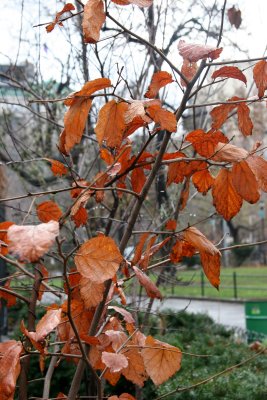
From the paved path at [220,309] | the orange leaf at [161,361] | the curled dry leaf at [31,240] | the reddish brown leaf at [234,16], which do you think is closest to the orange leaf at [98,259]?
the curled dry leaf at [31,240]

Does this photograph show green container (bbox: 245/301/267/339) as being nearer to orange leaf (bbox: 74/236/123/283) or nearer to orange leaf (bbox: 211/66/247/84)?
orange leaf (bbox: 211/66/247/84)

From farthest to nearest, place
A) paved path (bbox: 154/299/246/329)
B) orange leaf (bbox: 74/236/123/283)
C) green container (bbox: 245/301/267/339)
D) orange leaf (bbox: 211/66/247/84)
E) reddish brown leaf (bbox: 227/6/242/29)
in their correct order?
paved path (bbox: 154/299/246/329) < green container (bbox: 245/301/267/339) < reddish brown leaf (bbox: 227/6/242/29) < orange leaf (bbox: 211/66/247/84) < orange leaf (bbox: 74/236/123/283)

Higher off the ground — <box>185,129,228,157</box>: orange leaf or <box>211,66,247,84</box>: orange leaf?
<box>211,66,247,84</box>: orange leaf

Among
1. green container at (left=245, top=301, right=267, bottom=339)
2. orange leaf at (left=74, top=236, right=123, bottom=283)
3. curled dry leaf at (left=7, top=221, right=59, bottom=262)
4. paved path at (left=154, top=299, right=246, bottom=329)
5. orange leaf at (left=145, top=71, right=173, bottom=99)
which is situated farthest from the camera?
paved path at (left=154, top=299, right=246, bottom=329)

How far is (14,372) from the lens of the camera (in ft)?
4.70

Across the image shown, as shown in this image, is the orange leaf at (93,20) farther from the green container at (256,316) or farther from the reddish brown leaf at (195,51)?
the green container at (256,316)

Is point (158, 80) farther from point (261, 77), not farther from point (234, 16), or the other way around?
point (234, 16)

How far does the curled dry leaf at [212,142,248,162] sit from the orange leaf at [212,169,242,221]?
5cm

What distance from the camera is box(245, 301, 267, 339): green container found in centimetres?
1170

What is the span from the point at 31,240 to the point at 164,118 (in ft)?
1.79

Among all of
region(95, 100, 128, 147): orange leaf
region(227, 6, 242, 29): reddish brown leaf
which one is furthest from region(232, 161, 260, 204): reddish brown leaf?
region(227, 6, 242, 29): reddish brown leaf

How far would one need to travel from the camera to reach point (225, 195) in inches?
59.6

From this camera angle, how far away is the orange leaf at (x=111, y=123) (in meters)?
1.44

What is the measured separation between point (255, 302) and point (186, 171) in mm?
10651
